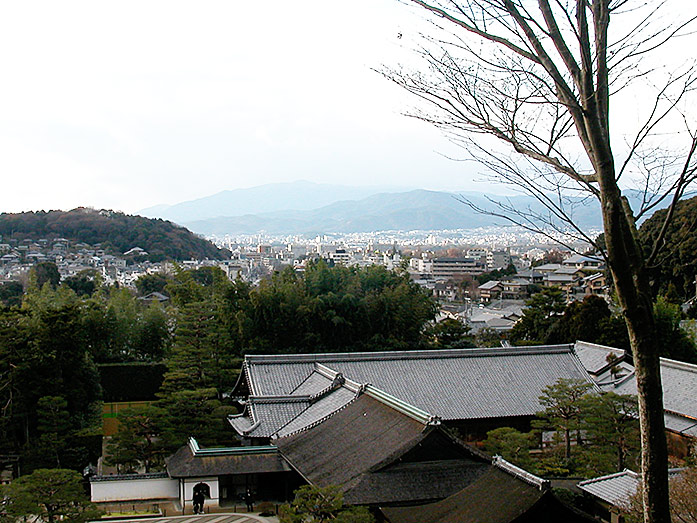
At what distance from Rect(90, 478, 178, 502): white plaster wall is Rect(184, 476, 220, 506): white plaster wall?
0.58m

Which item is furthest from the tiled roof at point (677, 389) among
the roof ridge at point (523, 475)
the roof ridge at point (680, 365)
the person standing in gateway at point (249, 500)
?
the person standing in gateway at point (249, 500)

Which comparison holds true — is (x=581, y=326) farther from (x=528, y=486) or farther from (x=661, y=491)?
(x=661, y=491)

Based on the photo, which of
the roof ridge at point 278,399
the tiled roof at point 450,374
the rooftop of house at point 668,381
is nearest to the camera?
the rooftop of house at point 668,381

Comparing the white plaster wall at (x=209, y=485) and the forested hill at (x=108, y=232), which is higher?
the forested hill at (x=108, y=232)

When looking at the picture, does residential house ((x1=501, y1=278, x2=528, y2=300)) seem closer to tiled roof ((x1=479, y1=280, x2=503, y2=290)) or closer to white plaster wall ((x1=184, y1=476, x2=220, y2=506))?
tiled roof ((x1=479, y1=280, x2=503, y2=290))

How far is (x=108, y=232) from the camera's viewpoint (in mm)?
70312

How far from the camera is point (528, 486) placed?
8.10 metres

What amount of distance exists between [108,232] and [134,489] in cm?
6171

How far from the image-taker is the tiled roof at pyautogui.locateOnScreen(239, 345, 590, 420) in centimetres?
1569

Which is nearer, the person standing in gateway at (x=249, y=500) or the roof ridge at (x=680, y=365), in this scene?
the person standing in gateway at (x=249, y=500)

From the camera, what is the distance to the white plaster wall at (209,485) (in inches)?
468

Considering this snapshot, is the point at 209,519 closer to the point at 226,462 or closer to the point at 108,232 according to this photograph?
the point at 226,462

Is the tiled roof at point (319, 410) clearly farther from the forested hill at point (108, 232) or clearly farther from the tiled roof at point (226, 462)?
the forested hill at point (108, 232)

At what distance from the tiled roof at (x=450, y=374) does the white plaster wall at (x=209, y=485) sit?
396 centimetres
